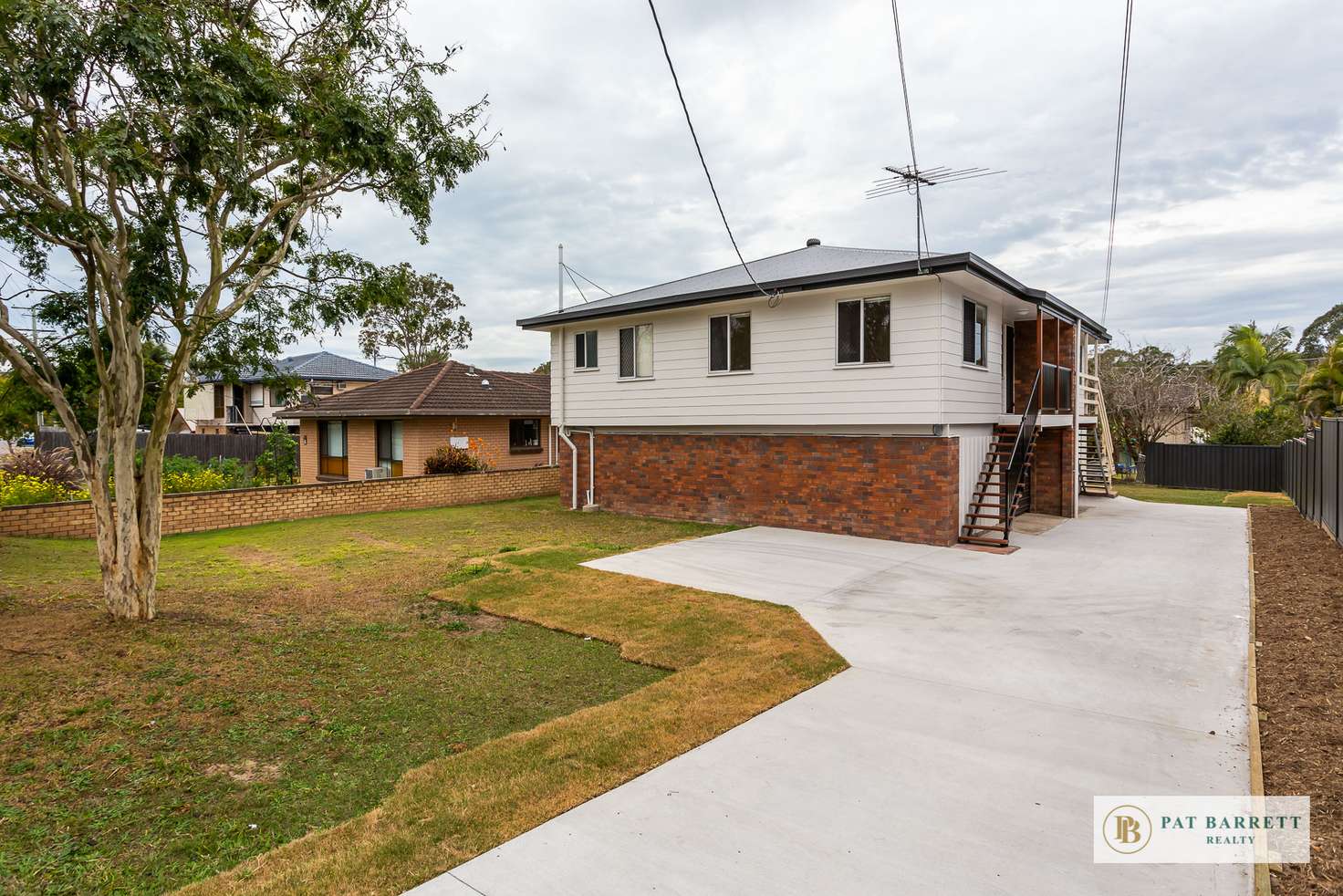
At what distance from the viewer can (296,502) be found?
564 inches

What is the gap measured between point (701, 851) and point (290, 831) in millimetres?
1889

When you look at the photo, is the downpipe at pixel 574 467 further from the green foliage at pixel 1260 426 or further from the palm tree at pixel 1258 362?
the palm tree at pixel 1258 362

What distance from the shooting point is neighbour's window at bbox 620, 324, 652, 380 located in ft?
46.6

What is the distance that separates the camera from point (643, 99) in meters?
9.35

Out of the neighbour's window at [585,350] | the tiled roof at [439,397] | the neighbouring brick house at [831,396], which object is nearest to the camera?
the neighbouring brick house at [831,396]

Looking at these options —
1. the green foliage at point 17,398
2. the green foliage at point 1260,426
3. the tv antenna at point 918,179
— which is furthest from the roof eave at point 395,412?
the green foliage at point 1260,426

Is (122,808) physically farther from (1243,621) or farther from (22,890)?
(1243,621)

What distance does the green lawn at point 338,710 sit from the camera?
3.00 m

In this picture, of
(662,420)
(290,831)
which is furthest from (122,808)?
(662,420)

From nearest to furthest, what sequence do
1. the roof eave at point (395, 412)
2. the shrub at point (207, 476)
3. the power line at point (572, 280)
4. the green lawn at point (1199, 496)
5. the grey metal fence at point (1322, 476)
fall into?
the grey metal fence at point (1322, 476), the shrub at point (207, 476), the power line at point (572, 280), the green lawn at point (1199, 496), the roof eave at point (395, 412)

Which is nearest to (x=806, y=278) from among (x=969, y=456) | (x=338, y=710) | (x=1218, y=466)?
(x=969, y=456)

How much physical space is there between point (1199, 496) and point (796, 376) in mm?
14672

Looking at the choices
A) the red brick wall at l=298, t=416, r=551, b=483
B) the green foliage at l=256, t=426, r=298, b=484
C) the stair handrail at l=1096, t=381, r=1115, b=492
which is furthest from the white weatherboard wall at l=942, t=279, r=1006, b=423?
the green foliage at l=256, t=426, r=298, b=484

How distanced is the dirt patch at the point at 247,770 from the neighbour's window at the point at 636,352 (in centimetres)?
1103
